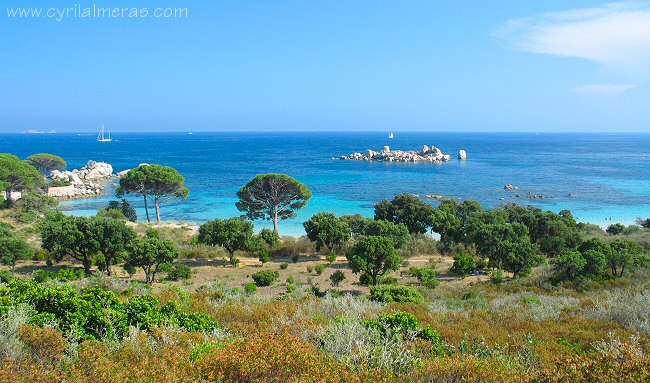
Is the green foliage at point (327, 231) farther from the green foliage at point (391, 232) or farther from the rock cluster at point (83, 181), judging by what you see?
the rock cluster at point (83, 181)

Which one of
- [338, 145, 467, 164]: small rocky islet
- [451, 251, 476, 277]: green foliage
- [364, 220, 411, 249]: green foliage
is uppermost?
[338, 145, 467, 164]: small rocky islet

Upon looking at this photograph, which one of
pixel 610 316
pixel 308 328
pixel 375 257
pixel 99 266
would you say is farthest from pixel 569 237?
pixel 99 266

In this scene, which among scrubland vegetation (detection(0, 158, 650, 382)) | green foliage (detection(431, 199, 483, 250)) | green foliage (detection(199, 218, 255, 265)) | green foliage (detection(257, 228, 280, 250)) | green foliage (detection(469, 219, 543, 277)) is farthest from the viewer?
green foliage (detection(431, 199, 483, 250))

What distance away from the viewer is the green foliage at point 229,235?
2427cm

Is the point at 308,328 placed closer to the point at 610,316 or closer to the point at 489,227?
the point at 610,316

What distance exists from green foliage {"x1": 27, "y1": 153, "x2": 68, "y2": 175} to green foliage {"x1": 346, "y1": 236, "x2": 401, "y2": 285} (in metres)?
61.4

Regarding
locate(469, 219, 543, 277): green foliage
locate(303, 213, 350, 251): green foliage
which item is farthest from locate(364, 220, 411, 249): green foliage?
locate(469, 219, 543, 277): green foliage

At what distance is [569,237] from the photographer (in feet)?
86.9

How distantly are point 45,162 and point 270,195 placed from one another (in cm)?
4596

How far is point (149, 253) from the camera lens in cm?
1898

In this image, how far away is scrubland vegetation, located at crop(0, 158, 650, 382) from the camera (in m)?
5.56

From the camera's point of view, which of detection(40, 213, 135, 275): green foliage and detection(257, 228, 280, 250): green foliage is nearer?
detection(40, 213, 135, 275): green foliage

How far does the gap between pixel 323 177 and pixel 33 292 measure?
6625cm

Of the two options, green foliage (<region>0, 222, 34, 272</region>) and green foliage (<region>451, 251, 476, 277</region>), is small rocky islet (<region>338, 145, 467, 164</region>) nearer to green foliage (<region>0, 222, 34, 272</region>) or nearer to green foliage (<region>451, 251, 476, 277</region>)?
green foliage (<region>451, 251, 476, 277</region>)
